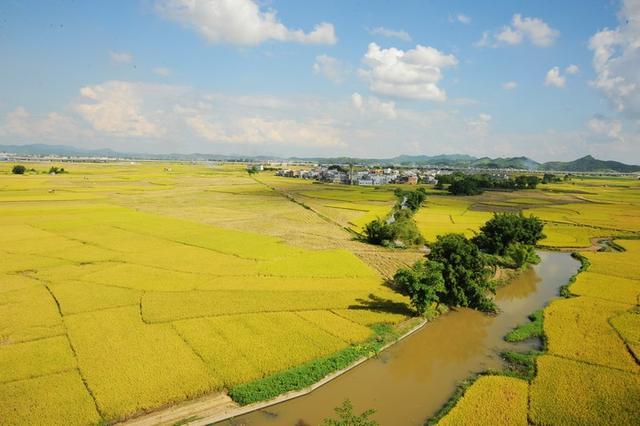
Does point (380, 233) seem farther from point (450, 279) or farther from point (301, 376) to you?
point (301, 376)

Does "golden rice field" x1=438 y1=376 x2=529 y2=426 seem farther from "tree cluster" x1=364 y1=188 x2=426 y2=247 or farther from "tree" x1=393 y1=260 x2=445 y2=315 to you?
"tree cluster" x1=364 y1=188 x2=426 y2=247

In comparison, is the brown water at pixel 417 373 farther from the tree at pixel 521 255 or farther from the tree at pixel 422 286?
the tree at pixel 521 255

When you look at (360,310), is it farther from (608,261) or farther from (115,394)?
(608,261)

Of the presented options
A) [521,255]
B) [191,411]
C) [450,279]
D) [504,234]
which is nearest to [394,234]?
[504,234]

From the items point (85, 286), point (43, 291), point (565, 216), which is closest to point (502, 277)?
point (85, 286)

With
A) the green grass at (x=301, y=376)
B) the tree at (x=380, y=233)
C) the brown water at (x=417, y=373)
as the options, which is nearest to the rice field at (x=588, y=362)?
the brown water at (x=417, y=373)

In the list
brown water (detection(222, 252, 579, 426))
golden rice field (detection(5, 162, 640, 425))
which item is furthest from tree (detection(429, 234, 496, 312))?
golden rice field (detection(5, 162, 640, 425))
